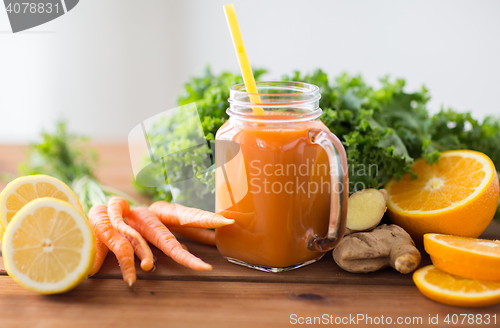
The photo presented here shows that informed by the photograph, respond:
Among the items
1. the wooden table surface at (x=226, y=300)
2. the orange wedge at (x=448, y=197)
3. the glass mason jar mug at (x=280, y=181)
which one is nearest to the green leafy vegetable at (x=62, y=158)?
the wooden table surface at (x=226, y=300)

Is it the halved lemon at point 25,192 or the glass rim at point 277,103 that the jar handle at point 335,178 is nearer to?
the glass rim at point 277,103

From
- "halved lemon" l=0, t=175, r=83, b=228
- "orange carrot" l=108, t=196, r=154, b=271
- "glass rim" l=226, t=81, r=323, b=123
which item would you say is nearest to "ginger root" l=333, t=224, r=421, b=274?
"glass rim" l=226, t=81, r=323, b=123

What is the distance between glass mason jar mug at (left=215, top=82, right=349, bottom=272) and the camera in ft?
3.35

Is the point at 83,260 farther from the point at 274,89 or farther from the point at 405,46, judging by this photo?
the point at 405,46

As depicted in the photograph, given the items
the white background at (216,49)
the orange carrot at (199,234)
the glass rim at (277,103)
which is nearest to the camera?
the glass rim at (277,103)

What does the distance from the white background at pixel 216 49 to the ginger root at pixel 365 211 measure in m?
2.22

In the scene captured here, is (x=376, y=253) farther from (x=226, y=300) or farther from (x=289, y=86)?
(x=289, y=86)

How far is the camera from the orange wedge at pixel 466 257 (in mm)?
974

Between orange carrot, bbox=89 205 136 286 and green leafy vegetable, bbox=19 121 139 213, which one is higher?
green leafy vegetable, bbox=19 121 139 213

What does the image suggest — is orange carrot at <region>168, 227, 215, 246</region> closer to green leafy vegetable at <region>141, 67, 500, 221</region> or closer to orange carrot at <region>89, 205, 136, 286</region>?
green leafy vegetable at <region>141, 67, 500, 221</region>

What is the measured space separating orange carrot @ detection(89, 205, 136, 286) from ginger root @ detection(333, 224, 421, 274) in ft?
1.86

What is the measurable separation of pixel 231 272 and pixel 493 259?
2.15ft

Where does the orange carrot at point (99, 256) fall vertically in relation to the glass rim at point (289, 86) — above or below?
below

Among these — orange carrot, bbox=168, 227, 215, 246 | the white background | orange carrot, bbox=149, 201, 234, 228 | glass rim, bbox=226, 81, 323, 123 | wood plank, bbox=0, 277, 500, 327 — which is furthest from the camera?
the white background
